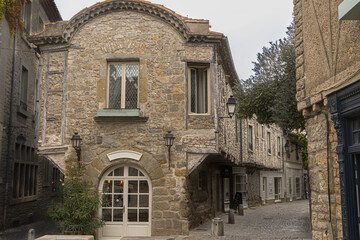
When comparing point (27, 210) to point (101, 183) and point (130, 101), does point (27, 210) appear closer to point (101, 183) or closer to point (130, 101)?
point (101, 183)

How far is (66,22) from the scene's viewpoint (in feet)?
39.8

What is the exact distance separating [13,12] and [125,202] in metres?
7.44

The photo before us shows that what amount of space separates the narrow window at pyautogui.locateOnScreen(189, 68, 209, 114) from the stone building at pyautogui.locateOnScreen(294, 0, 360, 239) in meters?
4.69

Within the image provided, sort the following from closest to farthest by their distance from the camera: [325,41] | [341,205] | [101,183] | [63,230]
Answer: [341,205] < [325,41] < [63,230] < [101,183]

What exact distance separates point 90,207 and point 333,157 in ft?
21.9

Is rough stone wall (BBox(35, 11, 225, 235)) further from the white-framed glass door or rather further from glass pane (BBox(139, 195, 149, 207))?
the white-framed glass door

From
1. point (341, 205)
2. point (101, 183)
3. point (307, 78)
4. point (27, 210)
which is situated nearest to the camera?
point (341, 205)

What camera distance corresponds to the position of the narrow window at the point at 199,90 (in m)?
12.1

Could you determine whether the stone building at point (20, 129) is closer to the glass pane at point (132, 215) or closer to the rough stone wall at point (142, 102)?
the rough stone wall at point (142, 102)

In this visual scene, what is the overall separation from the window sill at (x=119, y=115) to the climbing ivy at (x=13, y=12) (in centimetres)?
462

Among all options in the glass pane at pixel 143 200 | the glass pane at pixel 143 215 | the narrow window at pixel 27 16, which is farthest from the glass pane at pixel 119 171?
the narrow window at pixel 27 16

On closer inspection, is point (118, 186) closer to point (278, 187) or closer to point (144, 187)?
point (144, 187)

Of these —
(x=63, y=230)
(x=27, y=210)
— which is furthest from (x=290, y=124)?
(x=27, y=210)

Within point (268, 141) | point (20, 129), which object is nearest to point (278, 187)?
point (268, 141)
